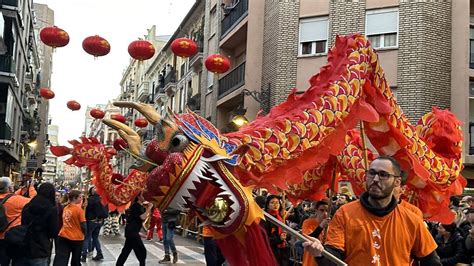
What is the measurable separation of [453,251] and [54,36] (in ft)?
31.3

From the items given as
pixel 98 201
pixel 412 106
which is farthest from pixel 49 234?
pixel 412 106

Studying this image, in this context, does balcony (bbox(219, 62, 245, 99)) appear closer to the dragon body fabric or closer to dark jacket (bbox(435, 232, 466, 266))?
dark jacket (bbox(435, 232, 466, 266))

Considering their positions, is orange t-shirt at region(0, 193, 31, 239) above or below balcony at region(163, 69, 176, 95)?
below

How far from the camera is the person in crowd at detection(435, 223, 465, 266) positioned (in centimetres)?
704

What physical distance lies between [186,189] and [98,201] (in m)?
8.40

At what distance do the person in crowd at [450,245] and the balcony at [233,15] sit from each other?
14867mm

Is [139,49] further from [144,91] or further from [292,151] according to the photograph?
[144,91]

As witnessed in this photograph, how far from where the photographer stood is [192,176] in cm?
392

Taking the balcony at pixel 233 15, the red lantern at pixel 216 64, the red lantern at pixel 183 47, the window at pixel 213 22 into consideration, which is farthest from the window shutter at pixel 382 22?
the window at pixel 213 22

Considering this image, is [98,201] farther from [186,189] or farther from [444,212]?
[186,189]

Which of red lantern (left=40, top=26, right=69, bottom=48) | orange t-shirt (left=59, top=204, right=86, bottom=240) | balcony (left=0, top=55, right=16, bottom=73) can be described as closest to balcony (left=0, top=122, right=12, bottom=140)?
balcony (left=0, top=55, right=16, bottom=73)

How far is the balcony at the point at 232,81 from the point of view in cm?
2143

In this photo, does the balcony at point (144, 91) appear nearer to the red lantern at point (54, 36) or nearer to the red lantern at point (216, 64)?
the red lantern at point (216, 64)

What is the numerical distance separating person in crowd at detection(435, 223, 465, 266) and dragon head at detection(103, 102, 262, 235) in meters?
4.02
